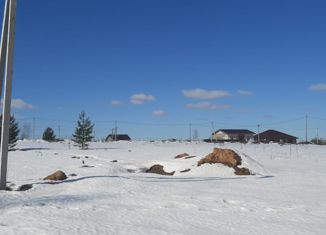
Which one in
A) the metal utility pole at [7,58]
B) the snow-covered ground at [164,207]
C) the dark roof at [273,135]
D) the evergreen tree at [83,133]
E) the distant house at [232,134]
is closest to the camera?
the snow-covered ground at [164,207]

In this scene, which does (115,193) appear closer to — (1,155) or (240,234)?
(1,155)

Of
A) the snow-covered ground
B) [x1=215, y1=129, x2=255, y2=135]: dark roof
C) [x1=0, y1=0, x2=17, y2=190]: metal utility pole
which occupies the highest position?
[x1=215, y1=129, x2=255, y2=135]: dark roof

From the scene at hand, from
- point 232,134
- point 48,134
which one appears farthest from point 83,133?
point 232,134

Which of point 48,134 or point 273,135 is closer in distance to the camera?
point 48,134

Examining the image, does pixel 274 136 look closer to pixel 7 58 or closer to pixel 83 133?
pixel 83 133

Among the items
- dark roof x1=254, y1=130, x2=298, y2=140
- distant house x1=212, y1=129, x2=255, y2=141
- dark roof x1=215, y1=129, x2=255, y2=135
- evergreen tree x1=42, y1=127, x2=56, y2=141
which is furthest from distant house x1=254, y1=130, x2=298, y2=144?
evergreen tree x1=42, y1=127, x2=56, y2=141

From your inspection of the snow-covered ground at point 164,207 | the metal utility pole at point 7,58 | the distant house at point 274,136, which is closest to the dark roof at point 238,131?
the distant house at point 274,136

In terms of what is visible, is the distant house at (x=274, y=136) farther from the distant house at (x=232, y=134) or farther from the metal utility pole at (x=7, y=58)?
the metal utility pole at (x=7, y=58)

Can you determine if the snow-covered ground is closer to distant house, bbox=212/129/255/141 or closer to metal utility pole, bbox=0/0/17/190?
metal utility pole, bbox=0/0/17/190

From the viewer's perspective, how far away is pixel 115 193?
12883 millimetres

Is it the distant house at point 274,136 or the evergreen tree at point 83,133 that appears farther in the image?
the distant house at point 274,136

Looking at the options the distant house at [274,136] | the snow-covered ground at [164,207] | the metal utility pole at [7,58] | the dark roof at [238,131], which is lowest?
the snow-covered ground at [164,207]

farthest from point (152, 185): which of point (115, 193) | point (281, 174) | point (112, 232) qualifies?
point (281, 174)

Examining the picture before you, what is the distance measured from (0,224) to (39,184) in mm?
5811
